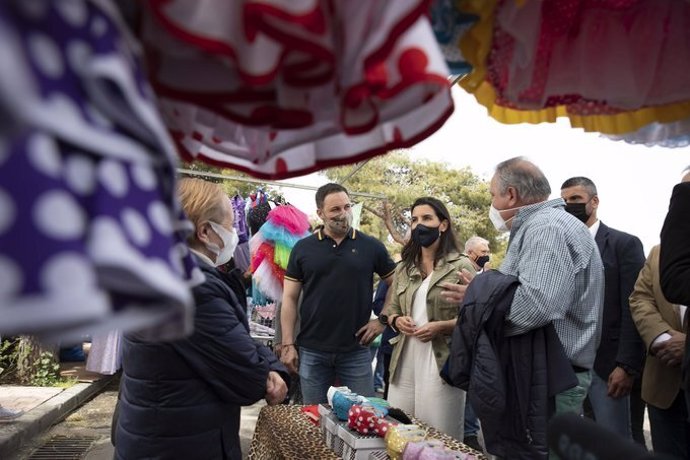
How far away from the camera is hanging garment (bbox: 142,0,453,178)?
68 cm

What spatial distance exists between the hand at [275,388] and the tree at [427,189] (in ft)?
89.3

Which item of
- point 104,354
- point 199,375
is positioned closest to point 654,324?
point 199,375

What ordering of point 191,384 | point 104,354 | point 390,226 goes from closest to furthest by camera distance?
point 191,384 < point 104,354 < point 390,226

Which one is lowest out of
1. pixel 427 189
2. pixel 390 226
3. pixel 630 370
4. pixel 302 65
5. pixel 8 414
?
pixel 8 414

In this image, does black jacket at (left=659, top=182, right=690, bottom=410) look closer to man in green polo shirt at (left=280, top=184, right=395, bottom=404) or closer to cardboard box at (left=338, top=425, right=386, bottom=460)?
cardboard box at (left=338, top=425, right=386, bottom=460)

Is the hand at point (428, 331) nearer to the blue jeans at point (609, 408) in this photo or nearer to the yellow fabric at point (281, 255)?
the blue jeans at point (609, 408)

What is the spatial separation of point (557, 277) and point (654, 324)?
887mm

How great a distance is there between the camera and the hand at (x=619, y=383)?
10.5 ft

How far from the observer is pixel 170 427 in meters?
1.97

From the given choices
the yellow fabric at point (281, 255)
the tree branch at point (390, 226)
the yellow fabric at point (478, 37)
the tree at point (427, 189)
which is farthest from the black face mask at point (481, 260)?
the tree at point (427, 189)

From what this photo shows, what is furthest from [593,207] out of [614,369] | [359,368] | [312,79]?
[312,79]

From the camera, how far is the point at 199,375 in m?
2.01

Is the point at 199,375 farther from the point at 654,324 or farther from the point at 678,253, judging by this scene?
the point at 654,324

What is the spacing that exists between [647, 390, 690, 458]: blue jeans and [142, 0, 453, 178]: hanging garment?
8.68 feet
